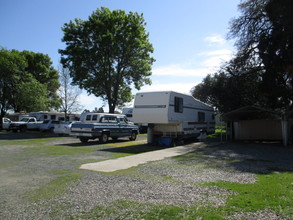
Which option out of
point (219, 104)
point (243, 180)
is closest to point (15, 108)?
point (219, 104)

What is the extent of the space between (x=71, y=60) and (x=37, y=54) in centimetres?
1662

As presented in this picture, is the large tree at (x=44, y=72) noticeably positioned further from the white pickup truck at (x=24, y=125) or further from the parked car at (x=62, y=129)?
the parked car at (x=62, y=129)

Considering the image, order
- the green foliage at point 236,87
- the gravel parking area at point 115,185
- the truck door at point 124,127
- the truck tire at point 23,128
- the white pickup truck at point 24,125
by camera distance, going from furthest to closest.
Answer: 1. the truck tire at point 23,128
2. the white pickup truck at point 24,125
3. the green foliage at point 236,87
4. the truck door at point 124,127
5. the gravel parking area at point 115,185

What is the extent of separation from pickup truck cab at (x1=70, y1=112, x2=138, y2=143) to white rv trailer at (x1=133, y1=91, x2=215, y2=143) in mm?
2289

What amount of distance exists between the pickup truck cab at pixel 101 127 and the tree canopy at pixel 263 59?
1042 centimetres

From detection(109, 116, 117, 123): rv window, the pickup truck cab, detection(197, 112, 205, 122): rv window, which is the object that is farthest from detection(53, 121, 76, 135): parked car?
detection(197, 112, 205, 122): rv window

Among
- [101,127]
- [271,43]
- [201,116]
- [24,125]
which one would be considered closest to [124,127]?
[101,127]

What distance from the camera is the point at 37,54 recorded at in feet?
152

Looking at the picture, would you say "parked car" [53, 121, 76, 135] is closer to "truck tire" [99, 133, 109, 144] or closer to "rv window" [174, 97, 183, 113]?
"truck tire" [99, 133, 109, 144]

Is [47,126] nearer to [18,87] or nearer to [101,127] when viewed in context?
[18,87]

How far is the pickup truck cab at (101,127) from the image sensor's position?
18273mm

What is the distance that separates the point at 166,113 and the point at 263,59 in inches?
373

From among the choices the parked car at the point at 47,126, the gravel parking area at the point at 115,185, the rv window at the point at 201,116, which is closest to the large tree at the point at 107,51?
the parked car at the point at 47,126

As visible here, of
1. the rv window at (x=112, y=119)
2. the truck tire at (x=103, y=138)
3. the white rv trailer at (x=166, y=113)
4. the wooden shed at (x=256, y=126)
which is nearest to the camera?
the white rv trailer at (x=166, y=113)
